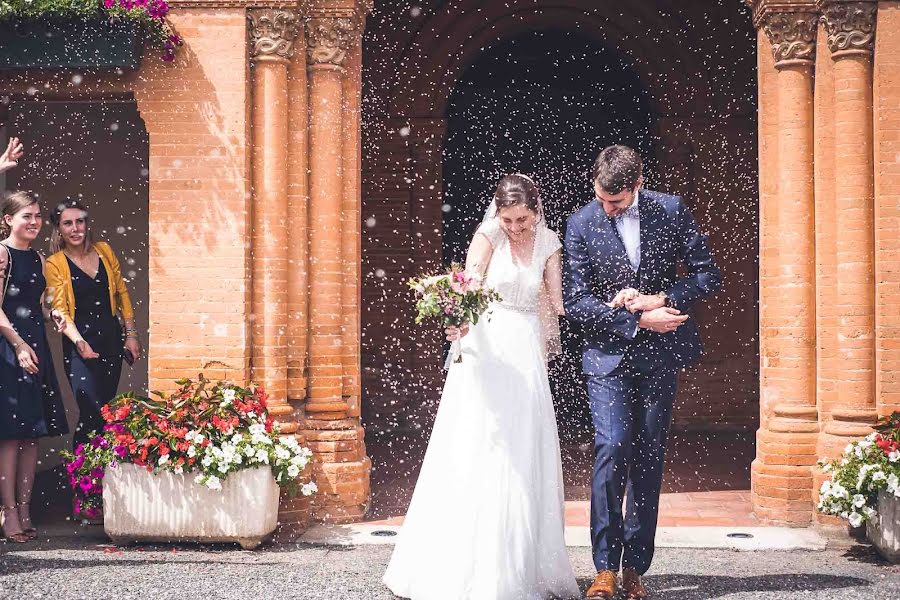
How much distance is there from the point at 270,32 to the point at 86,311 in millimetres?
2048

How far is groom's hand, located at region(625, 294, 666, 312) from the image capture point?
15.4ft

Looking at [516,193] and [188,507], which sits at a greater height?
[516,193]

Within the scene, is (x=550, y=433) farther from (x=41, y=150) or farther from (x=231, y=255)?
(x=41, y=150)

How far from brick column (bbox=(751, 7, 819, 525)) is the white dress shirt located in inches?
92.4

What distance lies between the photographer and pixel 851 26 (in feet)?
21.8

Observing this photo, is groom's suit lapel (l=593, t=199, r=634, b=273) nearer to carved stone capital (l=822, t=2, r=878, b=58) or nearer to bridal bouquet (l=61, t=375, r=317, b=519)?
bridal bouquet (l=61, t=375, r=317, b=519)

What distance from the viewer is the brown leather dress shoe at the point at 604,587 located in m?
4.74

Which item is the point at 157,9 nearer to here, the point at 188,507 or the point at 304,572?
the point at 188,507

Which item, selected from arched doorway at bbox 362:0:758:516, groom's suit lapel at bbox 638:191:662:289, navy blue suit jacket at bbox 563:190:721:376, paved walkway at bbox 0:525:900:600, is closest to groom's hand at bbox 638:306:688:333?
navy blue suit jacket at bbox 563:190:721:376

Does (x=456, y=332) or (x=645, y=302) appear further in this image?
(x=456, y=332)

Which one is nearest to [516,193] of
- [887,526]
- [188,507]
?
[188,507]

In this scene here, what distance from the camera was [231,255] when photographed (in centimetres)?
668

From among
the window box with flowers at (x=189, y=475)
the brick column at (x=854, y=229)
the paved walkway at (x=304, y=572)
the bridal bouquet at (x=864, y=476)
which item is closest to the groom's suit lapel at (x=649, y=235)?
the paved walkway at (x=304, y=572)

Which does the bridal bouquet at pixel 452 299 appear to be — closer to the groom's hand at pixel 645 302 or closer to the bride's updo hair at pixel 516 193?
the bride's updo hair at pixel 516 193
